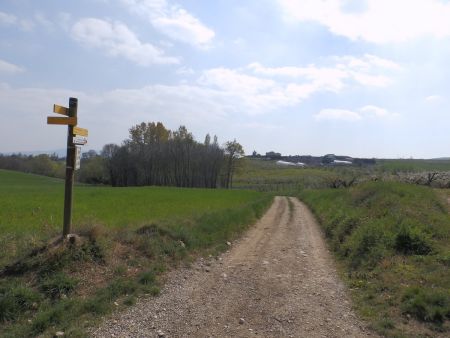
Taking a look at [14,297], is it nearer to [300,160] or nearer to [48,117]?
[48,117]

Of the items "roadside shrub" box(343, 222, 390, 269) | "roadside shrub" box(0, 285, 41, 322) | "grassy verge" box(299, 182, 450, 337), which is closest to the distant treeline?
"grassy verge" box(299, 182, 450, 337)

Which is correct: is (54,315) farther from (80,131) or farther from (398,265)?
(398,265)

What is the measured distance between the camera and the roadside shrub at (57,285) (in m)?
7.27

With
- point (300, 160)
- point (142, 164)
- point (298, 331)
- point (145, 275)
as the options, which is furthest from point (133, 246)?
point (300, 160)

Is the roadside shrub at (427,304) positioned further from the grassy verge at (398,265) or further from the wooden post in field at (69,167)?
the wooden post in field at (69,167)

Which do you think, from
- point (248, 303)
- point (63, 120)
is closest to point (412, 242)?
point (248, 303)

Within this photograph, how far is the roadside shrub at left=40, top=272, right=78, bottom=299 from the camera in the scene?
23.9 ft

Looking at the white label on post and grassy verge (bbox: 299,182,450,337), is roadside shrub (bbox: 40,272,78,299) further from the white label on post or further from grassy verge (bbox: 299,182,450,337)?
grassy verge (bbox: 299,182,450,337)

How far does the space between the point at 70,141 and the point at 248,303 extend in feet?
17.7

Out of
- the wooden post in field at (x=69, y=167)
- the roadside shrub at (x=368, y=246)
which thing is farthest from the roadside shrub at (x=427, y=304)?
the wooden post in field at (x=69, y=167)

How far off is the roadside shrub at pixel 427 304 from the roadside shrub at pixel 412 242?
3186mm

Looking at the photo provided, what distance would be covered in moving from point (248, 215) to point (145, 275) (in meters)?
12.6

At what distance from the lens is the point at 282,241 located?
46.7 ft

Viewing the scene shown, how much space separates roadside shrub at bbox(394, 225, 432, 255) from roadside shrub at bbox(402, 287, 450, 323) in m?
3.19
